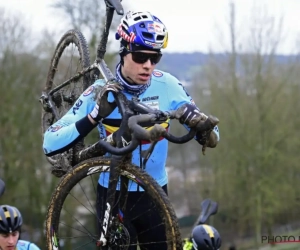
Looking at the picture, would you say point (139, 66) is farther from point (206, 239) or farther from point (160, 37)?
point (206, 239)

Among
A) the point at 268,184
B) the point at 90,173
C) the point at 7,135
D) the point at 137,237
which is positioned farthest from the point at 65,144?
the point at 268,184

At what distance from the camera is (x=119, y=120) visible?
5.02 meters

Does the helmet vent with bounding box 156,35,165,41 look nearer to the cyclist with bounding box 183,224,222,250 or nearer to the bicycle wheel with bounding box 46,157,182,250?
the bicycle wheel with bounding box 46,157,182,250

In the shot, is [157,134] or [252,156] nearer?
[157,134]

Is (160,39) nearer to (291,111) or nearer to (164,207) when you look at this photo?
(164,207)

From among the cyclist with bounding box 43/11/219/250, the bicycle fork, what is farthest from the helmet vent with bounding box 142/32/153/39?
the bicycle fork

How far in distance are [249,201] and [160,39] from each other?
3034cm

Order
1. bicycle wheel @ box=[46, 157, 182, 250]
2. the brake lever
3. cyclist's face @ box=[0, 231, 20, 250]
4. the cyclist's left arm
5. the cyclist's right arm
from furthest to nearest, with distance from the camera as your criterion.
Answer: cyclist's face @ box=[0, 231, 20, 250]
the brake lever
the cyclist's left arm
the cyclist's right arm
bicycle wheel @ box=[46, 157, 182, 250]

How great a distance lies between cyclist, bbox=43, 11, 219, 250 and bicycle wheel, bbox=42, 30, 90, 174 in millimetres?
983

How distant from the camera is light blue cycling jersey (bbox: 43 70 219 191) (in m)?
4.94

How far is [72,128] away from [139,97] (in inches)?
22.9

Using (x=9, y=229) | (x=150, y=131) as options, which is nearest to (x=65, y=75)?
(x=9, y=229)

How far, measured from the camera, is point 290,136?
3462 cm

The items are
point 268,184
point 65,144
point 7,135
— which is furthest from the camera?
point 268,184
